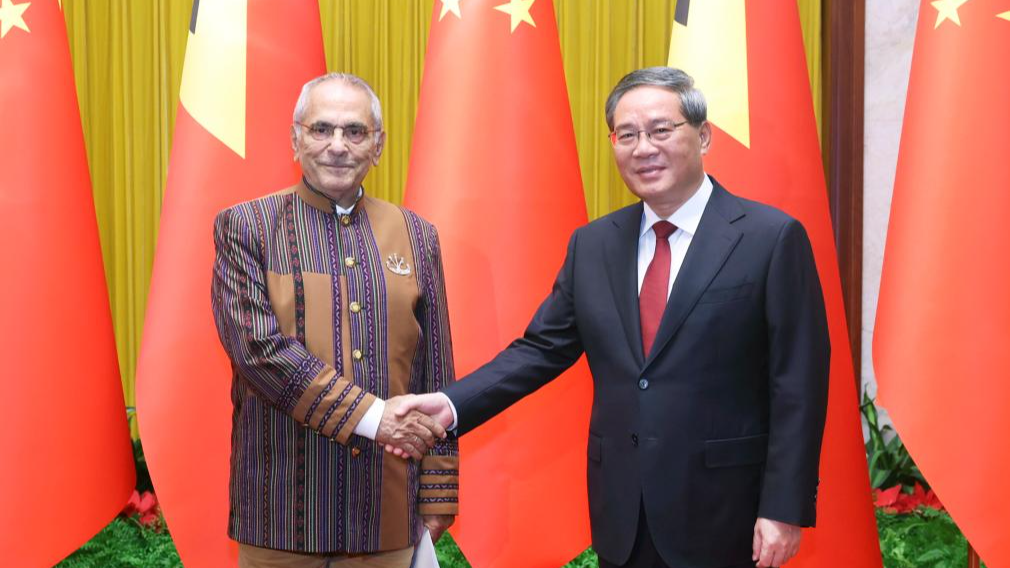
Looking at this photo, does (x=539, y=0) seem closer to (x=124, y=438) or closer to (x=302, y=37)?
(x=302, y=37)

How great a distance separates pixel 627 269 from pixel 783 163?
3.24ft

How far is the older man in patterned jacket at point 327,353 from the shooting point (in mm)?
1764

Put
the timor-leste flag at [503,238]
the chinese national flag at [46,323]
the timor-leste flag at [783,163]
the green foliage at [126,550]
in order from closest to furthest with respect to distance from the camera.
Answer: the chinese national flag at [46,323], the timor-leste flag at [783,163], the timor-leste flag at [503,238], the green foliage at [126,550]

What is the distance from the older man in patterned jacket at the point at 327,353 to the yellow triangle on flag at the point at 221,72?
2.46 feet

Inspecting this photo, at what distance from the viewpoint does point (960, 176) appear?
235 cm

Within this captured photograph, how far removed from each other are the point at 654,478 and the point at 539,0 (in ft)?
5.23

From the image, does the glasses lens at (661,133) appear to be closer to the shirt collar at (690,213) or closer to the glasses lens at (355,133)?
the shirt collar at (690,213)

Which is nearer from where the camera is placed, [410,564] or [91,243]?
[410,564]

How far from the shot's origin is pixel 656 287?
1775 mm

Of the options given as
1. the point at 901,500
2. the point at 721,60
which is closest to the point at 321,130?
the point at 721,60

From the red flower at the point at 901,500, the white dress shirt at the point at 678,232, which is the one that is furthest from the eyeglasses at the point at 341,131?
the red flower at the point at 901,500

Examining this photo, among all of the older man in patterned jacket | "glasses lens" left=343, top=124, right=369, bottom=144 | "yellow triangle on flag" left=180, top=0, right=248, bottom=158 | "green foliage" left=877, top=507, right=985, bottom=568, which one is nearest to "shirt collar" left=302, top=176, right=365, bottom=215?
the older man in patterned jacket

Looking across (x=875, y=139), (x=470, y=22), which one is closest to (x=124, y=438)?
(x=470, y=22)

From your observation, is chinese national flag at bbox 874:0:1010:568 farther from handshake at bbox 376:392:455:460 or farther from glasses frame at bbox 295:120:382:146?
glasses frame at bbox 295:120:382:146
